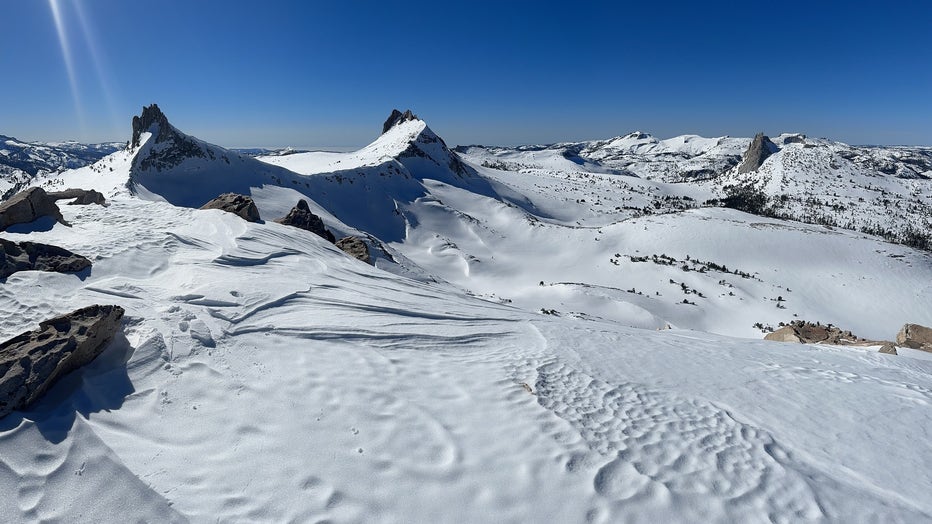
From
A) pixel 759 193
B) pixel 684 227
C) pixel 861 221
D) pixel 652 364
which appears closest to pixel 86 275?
pixel 652 364

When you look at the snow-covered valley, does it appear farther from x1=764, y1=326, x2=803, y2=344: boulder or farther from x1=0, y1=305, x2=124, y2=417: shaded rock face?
x1=764, y1=326, x2=803, y2=344: boulder

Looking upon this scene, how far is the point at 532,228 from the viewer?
5362 centimetres

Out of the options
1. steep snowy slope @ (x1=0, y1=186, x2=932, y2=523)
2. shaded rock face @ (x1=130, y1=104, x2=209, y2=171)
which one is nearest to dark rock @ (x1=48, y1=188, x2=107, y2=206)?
steep snowy slope @ (x1=0, y1=186, x2=932, y2=523)

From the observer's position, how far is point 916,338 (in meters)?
16.7

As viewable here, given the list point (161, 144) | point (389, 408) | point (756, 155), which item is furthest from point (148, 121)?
point (756, 155)

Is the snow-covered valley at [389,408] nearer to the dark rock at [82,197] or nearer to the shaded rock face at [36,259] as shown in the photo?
the shaded rock face at [36,259]

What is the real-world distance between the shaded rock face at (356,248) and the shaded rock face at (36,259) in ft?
40.5

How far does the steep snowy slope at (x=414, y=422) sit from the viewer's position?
4.89 meters

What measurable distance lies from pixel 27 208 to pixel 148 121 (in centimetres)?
4002

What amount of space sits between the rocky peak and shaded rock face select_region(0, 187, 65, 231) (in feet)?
118

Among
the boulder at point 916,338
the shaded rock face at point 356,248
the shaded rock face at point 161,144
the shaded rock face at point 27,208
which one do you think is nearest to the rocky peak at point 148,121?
the shaded rock face at point 161,144

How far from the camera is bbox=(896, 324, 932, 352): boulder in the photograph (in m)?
15.8

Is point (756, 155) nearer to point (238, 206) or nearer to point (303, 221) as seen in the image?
point (303, 221)

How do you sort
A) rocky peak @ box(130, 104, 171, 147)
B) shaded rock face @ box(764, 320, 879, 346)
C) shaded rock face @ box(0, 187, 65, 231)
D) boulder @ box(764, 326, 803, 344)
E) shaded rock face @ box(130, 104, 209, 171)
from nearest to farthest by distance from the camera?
shaded rock face @ box(0, 187, 65, 231)
shaded rock face @ box(764, 320, 879, 346)
boulder @ box(764, 326, 803, 344)
shaded rock face @ box(130, 104, 209, 171)
rocky peak @ box(130, 104, 171, 147)
